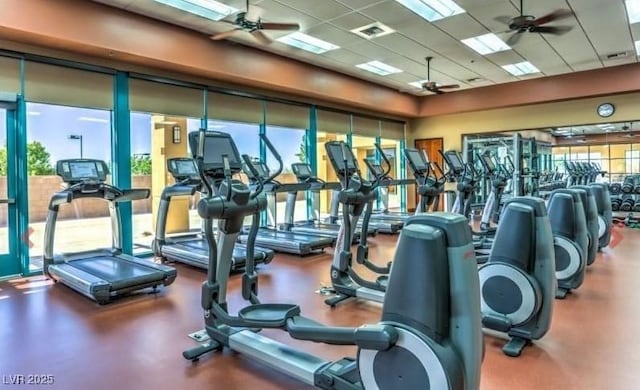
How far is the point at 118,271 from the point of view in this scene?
4.73 m

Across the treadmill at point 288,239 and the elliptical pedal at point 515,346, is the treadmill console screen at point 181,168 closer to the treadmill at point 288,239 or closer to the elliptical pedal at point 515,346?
the treadmill at point 288,239

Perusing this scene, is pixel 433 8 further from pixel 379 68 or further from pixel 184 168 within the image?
pixel 184 168

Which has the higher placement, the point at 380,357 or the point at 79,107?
the point at 79,107

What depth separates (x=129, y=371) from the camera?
2.78 m

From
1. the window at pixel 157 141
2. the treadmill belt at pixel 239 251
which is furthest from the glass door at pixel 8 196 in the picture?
the treadmill belt at pixel 239 251

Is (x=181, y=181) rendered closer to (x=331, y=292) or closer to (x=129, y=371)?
(x=331, y=292)

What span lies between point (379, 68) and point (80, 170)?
6209mm

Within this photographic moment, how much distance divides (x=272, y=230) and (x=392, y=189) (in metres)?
5.80

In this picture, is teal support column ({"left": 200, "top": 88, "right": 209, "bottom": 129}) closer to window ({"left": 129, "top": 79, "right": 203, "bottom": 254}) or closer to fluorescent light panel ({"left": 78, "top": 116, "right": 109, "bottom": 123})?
window ({"left": 129, "top": 79, "right": 203, "bottom": 254})

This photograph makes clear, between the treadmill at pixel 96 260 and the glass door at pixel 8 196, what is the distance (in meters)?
0.73

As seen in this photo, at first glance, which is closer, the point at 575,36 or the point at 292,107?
the point at 575,36

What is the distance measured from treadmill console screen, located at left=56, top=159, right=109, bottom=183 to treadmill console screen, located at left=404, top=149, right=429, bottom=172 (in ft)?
12.9

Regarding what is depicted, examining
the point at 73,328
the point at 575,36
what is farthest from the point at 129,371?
the point at 575,36

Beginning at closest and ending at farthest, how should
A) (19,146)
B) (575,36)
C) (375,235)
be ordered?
1. (19,146)
2. (575,36)
3. (375,235)
